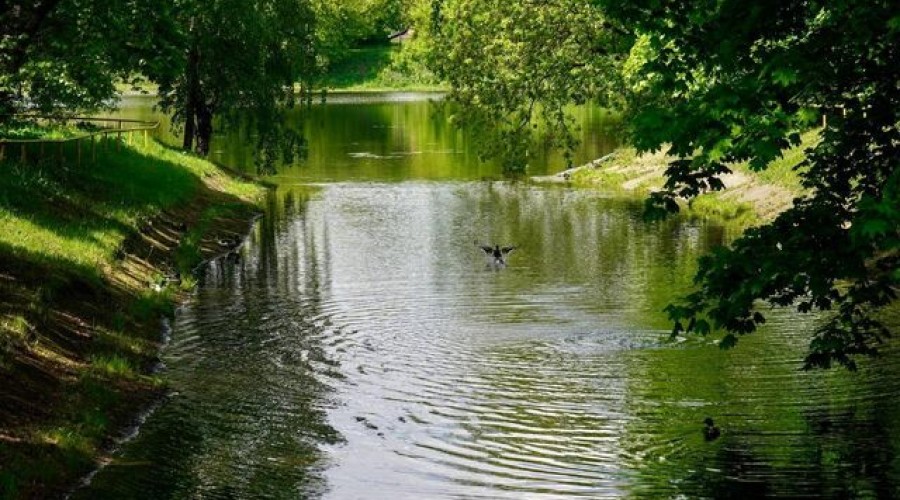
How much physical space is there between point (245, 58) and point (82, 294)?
115 ft

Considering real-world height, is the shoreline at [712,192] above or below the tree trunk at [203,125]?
below

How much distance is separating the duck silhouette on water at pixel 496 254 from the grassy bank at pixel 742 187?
6703mm

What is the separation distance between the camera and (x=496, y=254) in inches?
1721

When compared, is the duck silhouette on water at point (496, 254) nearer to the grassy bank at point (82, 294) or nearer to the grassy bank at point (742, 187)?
the grassy bank at point (742, 187)

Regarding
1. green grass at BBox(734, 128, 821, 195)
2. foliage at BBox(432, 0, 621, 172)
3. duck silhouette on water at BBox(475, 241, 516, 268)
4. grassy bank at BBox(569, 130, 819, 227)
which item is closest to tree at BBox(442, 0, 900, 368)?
foliage at BBox(432, 0, 621, 172)

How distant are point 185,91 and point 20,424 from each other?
1854 inches

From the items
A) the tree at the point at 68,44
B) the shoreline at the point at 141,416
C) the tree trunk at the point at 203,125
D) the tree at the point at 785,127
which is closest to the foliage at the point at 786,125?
the tree at the point at 785,127

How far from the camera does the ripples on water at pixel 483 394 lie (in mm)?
20359

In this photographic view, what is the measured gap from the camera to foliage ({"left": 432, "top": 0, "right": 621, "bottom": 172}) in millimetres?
41562

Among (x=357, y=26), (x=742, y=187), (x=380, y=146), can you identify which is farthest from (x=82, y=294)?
(x=357, y=26)

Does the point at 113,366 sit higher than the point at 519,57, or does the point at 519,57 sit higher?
the point at 519,57

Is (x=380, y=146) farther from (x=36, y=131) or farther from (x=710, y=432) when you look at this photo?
(x=710, y=432)

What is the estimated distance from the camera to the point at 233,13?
62.3 meters

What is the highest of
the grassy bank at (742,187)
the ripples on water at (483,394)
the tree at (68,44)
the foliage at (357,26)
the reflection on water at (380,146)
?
the foliage at (357,26)
